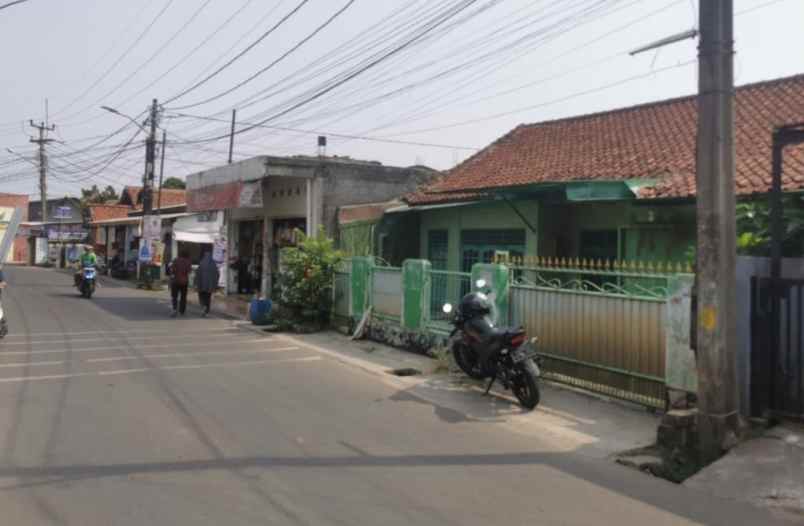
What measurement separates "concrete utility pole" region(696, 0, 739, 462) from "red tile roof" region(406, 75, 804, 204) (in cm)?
494

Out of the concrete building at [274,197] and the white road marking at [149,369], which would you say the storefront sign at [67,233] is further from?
the white road marking at [149,369]

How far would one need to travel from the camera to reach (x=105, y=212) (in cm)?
5328

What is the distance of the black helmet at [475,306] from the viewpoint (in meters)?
9.39

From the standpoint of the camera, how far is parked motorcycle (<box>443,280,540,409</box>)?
8.27 metres

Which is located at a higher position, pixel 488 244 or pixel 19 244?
pixel 19 244

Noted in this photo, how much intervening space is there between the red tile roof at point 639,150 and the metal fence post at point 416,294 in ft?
6.96

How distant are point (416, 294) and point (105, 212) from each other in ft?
153

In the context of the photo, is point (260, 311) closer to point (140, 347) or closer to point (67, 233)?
point (140, 347)

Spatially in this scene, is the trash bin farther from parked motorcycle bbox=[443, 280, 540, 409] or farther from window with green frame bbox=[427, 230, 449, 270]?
parked motorcycle bbox=[443, 280, 540, 409]

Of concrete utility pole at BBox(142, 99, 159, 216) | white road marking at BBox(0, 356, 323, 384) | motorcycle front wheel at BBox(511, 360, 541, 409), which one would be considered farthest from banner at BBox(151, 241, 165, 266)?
motorcycle front wheel at BBox(511, 360, 541, 409)

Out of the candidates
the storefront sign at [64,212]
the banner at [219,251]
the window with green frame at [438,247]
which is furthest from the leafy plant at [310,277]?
the storefront sign at [64,212]

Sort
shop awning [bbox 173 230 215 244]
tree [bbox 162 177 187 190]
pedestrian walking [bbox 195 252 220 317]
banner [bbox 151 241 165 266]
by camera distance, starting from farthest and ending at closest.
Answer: tree [bbox 162 177 187 190]
banner [bbox 151 241 165 266]
shop awning [bbox 173 230 215 244]
pedestrian walking [bbox 195 252 220 317]

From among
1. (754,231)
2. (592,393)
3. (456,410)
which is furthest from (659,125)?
(456,410)

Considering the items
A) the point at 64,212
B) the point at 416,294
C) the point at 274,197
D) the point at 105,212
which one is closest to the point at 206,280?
the point at 274,197
